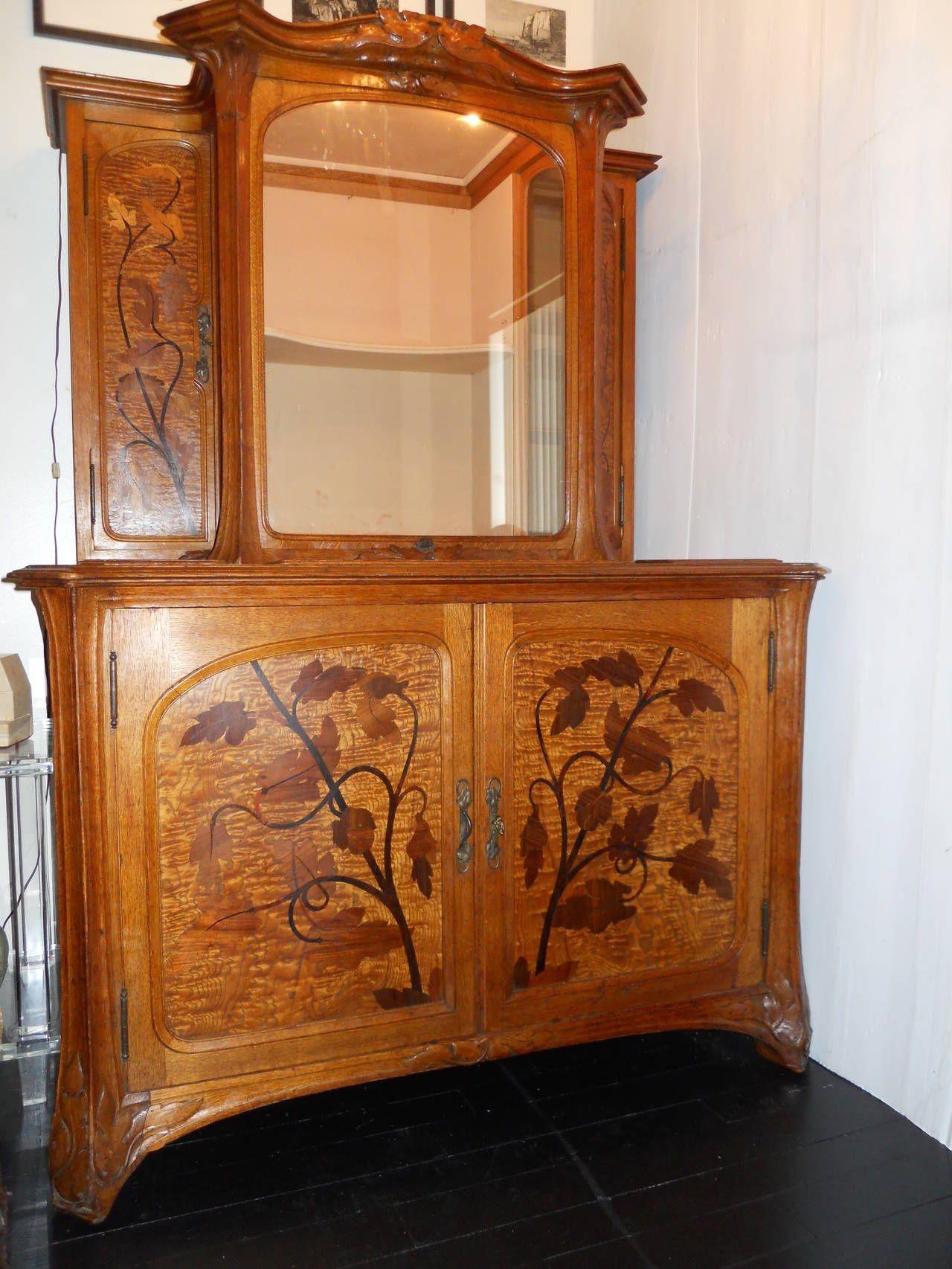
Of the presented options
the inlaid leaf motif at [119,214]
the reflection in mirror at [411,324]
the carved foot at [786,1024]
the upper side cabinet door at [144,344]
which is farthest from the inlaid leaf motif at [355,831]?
the inlaid leaf motif at [119,214]

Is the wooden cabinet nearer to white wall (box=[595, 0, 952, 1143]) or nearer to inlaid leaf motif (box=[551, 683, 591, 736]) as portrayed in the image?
inlaid leaf motif (box=[551, 683, 591, 736])

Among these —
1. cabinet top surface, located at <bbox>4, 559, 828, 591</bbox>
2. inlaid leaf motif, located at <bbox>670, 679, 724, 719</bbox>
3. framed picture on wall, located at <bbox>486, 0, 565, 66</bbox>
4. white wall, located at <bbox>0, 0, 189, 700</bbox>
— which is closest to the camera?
cabinet top surface, located at <bbox>4, 559, 828, 591</bbox>

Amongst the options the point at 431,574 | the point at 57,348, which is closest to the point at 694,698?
the point at 431,574

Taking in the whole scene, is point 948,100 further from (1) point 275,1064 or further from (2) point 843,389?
(1) point 275,1064

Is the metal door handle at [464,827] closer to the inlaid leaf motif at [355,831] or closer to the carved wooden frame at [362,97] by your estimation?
the inlaid leaf motif at [355,831]

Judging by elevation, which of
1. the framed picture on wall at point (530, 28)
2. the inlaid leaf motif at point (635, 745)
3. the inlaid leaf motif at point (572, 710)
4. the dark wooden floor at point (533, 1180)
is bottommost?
the dark wooden floor at point (533, 1180)

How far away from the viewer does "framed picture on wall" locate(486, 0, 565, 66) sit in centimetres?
217

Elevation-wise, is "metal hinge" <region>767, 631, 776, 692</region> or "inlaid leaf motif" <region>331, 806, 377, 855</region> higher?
"metal hinge" <region>767, 631, 776, 692</region>

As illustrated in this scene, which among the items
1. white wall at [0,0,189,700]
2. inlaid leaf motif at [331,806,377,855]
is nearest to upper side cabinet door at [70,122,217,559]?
white wall at [0,0,189,700]

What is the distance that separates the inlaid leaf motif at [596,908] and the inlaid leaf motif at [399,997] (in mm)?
235

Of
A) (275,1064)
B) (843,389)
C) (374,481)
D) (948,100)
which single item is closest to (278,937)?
(275,1064)

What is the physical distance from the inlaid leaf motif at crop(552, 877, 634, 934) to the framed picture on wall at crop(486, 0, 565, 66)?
72.3 inches

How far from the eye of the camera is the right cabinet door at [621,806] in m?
1.44

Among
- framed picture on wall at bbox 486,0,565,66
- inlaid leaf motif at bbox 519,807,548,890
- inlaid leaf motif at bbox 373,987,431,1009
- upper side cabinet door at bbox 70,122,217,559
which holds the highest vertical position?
framed picture on wall at bbox 486,0,565,66
